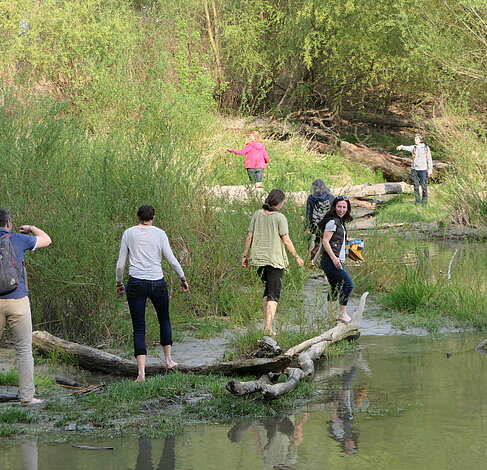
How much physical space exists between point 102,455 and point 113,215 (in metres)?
5.14

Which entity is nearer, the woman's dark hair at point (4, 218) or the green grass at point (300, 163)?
the woman's dark hair at point (4, 218)

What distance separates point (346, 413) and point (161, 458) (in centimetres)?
196

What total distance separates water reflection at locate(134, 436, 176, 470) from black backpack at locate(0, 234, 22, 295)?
6.00ft

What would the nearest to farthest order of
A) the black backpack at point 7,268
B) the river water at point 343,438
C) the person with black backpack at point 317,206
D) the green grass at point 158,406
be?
1. the river water at point 343,438
2. the green grass at point 158,406
3. the black backpack at point 7,268
4. the person with black backpack at point 317,206

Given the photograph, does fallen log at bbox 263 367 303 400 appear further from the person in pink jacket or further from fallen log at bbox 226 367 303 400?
the person in pink jacket

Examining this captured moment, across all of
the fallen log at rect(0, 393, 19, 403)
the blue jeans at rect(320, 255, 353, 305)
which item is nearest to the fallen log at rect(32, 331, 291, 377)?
the fallen log at rect(0, 393, 19, 403)

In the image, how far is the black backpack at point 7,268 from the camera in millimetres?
7934

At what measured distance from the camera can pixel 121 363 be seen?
30.9 ft

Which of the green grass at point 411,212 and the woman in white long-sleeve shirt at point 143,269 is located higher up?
the woman in white long-sleeve shirt at point 143,269

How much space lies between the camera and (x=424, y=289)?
13.3 meters

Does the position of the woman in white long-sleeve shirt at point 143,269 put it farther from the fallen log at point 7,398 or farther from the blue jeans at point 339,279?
the blue jeans at point 339,279

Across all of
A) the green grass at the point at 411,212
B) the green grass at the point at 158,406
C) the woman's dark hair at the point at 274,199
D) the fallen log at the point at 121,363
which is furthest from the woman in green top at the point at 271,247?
the green grass at the point at 411,212

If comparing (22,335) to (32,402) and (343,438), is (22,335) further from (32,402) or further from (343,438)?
(343,438)

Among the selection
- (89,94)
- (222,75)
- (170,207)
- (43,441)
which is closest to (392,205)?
(89,94)
